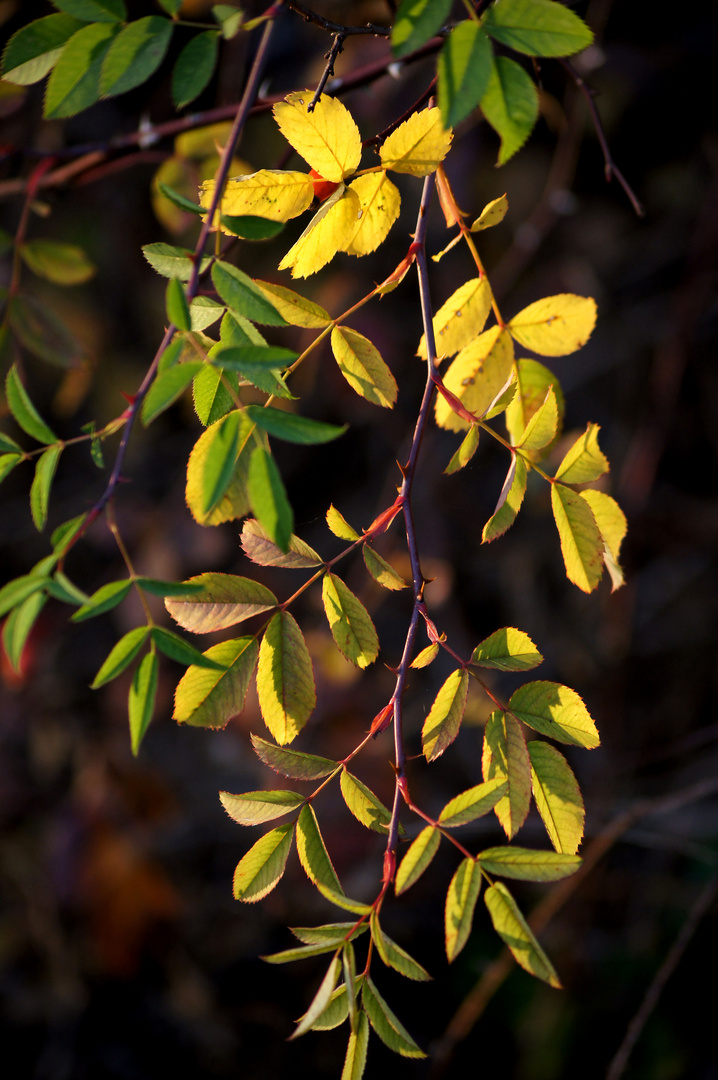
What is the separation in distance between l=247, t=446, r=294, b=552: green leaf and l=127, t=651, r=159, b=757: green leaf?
0.14 m

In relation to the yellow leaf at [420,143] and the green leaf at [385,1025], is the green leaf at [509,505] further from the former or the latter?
the green leaf at [385,1025]

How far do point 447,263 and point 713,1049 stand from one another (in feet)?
7.48

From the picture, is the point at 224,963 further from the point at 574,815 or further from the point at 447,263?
the point at 447,263

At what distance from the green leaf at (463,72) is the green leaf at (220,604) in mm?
364

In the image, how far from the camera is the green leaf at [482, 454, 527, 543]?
21.6 inches

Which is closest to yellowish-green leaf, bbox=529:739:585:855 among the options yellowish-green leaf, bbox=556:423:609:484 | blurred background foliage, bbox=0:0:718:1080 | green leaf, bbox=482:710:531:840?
green leaf, bbox=482:710:531:840

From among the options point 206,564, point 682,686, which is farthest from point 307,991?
point 682,686

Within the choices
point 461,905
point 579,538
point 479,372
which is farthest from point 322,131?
point 461,905

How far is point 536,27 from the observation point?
0.44m

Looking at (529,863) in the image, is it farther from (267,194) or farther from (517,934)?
(267,194)

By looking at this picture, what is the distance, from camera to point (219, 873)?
2.19 metres

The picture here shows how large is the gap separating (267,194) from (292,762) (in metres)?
0.46

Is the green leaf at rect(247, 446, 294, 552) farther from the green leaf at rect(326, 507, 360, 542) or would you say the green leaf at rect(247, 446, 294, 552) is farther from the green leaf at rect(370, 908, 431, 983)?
the green leaf at rect(370, 908, 431, 983)

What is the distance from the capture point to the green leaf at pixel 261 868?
56 centimetres
